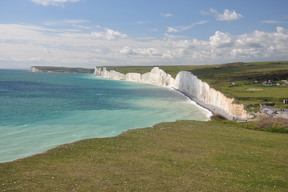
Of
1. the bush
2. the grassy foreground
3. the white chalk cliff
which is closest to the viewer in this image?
the grassy foreground

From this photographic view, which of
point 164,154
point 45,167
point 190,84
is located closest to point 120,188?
point 45,167

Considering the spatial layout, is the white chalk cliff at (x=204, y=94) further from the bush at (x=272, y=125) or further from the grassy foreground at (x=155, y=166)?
the grassy foreground at (x=155, y=166)

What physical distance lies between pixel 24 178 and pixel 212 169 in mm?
13519

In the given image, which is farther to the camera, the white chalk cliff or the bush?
the white chalk cliff

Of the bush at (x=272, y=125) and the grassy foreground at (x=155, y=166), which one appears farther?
the bush at (x=272, y=125)

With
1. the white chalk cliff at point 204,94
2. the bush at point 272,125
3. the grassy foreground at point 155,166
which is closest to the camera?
the grassy foreground at point 155,166

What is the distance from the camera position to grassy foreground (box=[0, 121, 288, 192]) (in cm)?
1673

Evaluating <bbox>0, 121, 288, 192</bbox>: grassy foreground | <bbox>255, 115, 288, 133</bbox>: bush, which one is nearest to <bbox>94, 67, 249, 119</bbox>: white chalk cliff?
<bbox>255, 115, 288, 133</bbox>: bush

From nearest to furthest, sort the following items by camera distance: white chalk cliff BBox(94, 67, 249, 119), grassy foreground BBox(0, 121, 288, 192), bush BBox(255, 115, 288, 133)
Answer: grassy foreground BBox(0, 121, 288, 192) → bush BBox(255, 115, 288, 133) → white chalk cliff BBox(94, 67, 249, 119)

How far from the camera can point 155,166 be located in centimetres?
2105

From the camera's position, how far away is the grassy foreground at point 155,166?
1673 centimetres

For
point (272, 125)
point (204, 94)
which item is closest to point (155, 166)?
point (272, 125)

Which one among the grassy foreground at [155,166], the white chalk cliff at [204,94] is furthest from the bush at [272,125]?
the white chalk cliff at [204,94]

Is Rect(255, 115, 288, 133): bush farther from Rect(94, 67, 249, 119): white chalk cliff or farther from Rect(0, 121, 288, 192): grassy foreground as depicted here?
Rect(94, 67, 249, 119): white chalk cliff
